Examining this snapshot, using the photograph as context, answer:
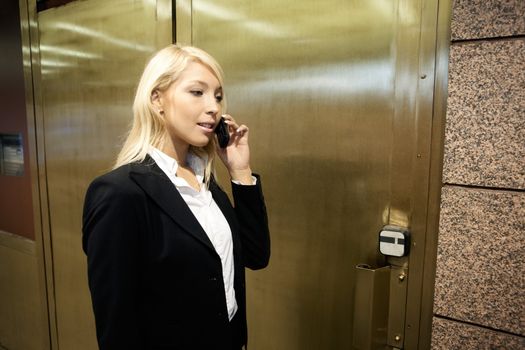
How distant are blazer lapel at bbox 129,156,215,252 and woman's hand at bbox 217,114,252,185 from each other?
0.98 ft

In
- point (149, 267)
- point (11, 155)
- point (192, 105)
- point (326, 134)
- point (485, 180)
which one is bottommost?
point (149, 267)

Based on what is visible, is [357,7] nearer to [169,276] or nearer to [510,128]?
[510,128]

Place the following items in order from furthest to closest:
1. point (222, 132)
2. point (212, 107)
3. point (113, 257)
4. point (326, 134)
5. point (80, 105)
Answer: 1. point (80, 105)
2. point (326, 134)
3. point (222, 132)
4. point (212, 107)
5. point (113, 257)

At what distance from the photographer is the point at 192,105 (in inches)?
51.8

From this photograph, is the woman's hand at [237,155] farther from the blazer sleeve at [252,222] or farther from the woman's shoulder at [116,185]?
the woman's shoulder at [116,185]

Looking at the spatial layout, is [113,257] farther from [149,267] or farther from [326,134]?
[326,134]

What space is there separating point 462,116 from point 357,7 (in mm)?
573

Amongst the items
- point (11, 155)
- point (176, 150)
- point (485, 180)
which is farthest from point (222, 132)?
point (11, 155)

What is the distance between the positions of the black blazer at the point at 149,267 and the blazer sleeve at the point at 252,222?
0.93 feet

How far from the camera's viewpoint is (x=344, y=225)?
1.68 meters

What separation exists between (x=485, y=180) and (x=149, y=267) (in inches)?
41.7

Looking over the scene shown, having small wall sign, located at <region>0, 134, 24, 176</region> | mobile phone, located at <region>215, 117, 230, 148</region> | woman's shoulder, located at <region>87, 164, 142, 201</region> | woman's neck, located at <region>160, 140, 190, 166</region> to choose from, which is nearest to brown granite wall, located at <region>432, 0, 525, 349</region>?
mobile phone, located at <region>215, 117, 230, 148</region>

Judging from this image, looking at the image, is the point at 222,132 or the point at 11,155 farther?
the point at 11,155

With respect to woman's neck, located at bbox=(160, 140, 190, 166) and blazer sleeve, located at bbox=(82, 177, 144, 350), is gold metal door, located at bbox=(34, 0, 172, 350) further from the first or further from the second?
blazer sleeve, located at bbox=(82, 177, 144, 350)
